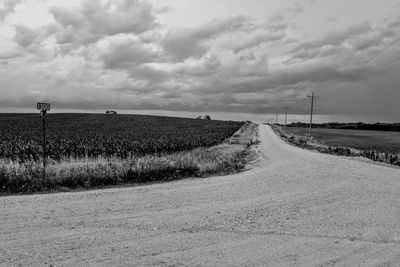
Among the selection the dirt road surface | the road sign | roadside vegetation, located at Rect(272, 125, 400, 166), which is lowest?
roadside vegetation, located at Rect(272, 125, 400, 166)

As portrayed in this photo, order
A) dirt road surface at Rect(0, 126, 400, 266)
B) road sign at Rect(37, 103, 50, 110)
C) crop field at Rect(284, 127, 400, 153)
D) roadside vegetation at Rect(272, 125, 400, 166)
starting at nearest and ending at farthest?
dirt road surface at Rect(0, 126, 400, 266)
road sign at Rect(37, 103, 50, 110)
roadside vegetation at Rect(272, 125, 400, 166)
crop field at Rect(284, 127, 400, 153)

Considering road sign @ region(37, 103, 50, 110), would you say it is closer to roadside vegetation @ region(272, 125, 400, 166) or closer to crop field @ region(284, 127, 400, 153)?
roadside vegetation @ region(272, 125, 400, 166)

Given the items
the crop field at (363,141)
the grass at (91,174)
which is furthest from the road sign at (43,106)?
the crop field at (363,141)

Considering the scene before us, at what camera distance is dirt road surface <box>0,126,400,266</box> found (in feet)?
21.5

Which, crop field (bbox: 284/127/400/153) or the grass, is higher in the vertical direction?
the grass

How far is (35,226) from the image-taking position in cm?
792

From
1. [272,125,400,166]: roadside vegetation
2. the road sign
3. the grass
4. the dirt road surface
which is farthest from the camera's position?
[272,125,400,166]: roadside vegetation

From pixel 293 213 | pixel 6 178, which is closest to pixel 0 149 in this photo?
pixel 6 178

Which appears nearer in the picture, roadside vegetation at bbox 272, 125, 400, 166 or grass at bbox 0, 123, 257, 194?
grass at bbox 0, 123, 257, 194

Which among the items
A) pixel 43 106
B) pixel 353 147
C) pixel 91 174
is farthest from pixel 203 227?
pixel 353 147

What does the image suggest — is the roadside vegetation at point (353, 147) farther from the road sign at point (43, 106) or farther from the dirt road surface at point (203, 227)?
the road sign at point (43, 106)

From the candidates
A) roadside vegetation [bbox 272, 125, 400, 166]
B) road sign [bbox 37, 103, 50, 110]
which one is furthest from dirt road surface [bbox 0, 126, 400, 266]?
roadside vegetation [bbox 272, 125, 400, 166]

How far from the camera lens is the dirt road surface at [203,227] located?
6555mm

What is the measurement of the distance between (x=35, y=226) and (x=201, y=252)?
355 cm
